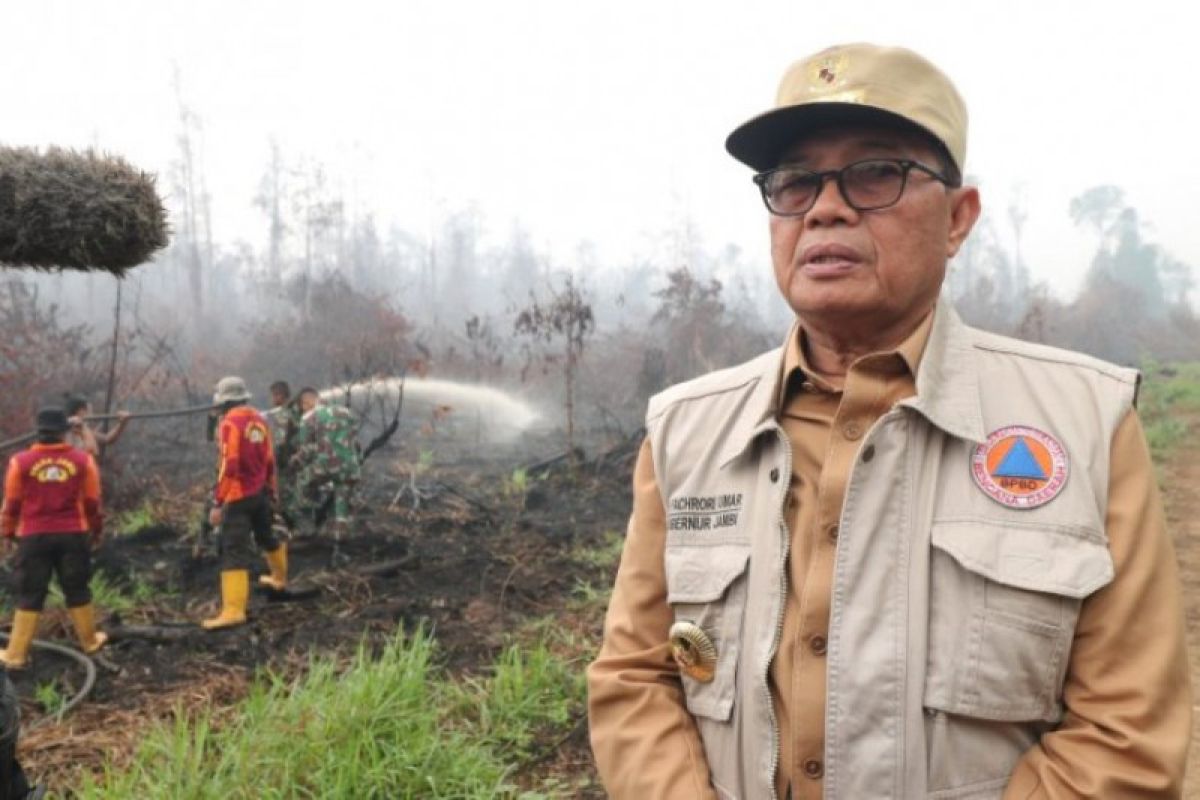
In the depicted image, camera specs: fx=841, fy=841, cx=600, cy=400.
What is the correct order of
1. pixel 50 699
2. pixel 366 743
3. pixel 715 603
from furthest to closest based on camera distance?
pixel 50 699 → pixel 366 743 → pixel 715 603

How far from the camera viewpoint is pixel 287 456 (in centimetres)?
852

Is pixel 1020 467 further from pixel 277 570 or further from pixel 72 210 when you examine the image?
pixel 277 570

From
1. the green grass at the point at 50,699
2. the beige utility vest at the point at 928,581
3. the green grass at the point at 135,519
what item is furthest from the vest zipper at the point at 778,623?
the green grass at the point at 135,519

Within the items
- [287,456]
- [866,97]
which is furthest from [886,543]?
[287,456]

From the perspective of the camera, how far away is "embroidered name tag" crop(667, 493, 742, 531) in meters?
1.62

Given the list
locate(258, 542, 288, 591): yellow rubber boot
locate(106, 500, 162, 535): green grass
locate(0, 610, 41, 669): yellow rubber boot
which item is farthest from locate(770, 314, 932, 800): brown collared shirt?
locate(106, 500, 162, 535): green grass

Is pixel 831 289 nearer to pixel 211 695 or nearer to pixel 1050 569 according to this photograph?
pixel 1050 569

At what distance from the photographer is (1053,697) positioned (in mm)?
1378

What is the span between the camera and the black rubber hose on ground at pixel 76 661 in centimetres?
473

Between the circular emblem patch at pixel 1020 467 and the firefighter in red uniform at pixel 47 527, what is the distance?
20.3 feet

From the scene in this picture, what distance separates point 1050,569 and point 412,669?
11.5 ft

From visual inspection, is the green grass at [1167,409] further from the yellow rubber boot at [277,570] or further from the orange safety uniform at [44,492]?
the orange safety uniform at [44,492]

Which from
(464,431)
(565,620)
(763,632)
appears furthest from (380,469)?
(763,632)

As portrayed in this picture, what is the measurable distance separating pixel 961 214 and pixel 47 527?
6252 millimetres
